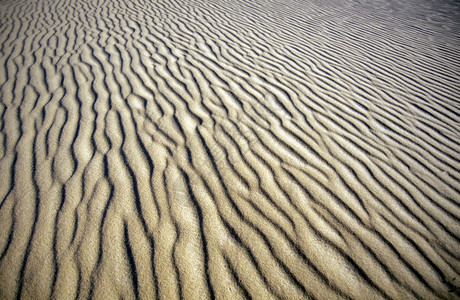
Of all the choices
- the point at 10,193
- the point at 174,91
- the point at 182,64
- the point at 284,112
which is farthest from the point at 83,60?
the point at 284,112

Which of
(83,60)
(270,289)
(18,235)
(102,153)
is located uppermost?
(83,60)

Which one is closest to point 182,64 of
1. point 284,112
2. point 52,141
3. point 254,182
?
point 284,112

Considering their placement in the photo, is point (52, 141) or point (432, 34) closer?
point (52, 141)

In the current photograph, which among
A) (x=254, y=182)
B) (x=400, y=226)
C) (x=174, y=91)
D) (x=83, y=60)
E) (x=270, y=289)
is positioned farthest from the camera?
(x=83, y=60)

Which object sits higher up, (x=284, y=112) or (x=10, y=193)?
(x=284, y=112)

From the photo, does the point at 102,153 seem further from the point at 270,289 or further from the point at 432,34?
the point at 432,34

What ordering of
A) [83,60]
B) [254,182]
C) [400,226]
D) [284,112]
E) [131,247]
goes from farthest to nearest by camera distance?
[83,60], [284,112], [254,182], [400,226], [131,247]
